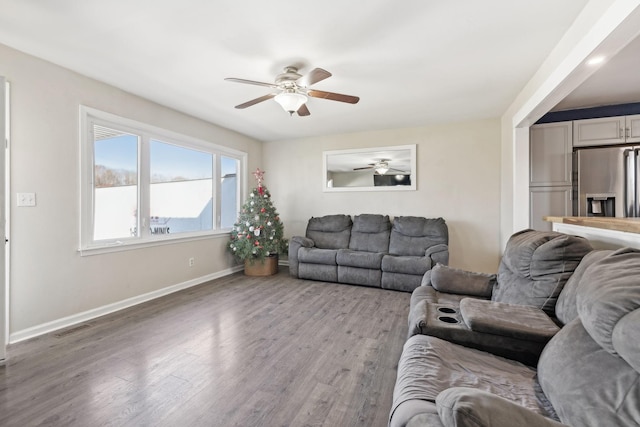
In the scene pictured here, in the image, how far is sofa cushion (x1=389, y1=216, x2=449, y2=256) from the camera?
4.28m

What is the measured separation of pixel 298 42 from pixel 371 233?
10.4 ft

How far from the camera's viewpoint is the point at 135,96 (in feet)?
11.2

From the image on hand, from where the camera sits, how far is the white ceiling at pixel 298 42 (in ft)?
6.36

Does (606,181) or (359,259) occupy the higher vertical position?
(606,181)

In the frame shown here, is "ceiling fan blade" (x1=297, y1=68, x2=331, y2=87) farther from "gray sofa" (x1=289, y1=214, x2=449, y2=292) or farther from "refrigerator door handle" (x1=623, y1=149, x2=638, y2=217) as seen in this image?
"refrigerator door handle" (x1=623, y1=149, x2=638, y2=217)

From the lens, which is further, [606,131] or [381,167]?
[381,167]

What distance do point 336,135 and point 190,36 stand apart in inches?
133

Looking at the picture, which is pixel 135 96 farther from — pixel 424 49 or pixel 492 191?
pixel 492 191

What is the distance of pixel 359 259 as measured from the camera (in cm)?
417

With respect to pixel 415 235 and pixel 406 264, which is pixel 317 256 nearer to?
pixel 406 264

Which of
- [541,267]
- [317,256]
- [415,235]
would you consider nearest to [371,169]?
[415,235]

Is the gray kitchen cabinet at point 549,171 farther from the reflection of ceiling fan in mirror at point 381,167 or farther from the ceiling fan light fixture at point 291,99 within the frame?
the ceiling fan light fixture at point 291,99

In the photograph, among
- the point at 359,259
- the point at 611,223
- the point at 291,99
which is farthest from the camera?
the point at 359,259

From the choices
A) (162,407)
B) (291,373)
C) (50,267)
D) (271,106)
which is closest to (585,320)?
(291,373)
